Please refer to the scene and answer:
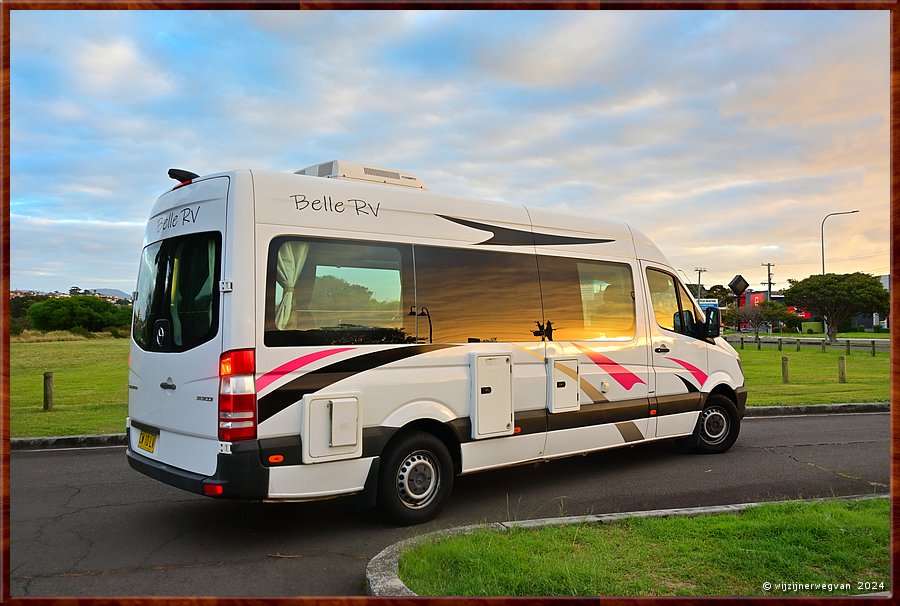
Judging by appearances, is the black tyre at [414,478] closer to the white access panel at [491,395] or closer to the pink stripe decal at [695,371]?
the white access panel at [491,395]

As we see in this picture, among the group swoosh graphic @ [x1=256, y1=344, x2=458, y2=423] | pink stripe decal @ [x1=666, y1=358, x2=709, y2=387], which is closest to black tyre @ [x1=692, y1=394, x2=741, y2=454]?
pink stripe decal @ [x1=666, y1=358, x2=709, y2=387]

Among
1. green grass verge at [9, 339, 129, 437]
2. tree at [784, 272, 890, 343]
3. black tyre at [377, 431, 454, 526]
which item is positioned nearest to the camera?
black tyre at [377, 431, 454, 526]

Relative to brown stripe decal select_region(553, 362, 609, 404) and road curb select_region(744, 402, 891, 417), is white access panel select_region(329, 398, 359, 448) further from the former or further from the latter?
road curb select_region(744, 402, 891, 417)

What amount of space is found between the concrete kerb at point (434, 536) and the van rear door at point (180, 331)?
4.84 ft

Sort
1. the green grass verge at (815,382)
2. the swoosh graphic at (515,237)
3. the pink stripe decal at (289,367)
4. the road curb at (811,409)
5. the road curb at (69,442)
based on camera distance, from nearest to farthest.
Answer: the pink stripe decal at (289,367)
the swoosh graphic at (515,237)
the road curb at (69,442)
the road curb at (811,409)
the green grass verge at (815,382)

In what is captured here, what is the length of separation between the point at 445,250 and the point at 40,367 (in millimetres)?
21298

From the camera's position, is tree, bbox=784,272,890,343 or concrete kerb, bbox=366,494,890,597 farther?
tree, bbox=784,272,890,343

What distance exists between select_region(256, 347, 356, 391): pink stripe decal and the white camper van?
1cm

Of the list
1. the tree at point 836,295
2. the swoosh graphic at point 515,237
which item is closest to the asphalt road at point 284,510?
the swoosh graphic at point 515,237

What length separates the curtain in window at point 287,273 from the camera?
5.20 metres

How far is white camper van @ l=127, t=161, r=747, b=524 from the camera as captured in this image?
5062 mm

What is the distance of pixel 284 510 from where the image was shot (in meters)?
6.38

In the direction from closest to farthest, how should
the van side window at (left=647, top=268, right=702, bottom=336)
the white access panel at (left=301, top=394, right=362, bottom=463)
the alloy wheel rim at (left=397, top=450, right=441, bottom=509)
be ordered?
the white access panel at (left=301, top=394, right=362, bottom=463)
the alloy wheel rim at (left=397, top=450, right=441, bottom=509)
the van side window at (left=647, top=268, right=702, bottom=336)

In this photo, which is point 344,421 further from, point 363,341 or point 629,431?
point 629,431
